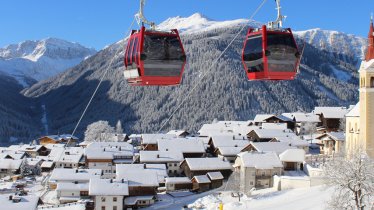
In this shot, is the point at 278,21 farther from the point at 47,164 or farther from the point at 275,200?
the point at 47,164

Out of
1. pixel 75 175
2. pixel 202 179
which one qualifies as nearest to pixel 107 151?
pixel 75 175

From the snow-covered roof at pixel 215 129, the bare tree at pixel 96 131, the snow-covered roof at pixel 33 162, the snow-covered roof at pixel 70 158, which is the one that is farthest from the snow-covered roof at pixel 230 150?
the bare tree at pixel 96 131

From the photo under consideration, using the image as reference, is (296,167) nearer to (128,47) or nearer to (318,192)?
(318,192)

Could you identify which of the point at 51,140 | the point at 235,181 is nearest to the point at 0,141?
the point at 51,140

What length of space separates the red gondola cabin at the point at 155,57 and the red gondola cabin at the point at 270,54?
94.1 inches

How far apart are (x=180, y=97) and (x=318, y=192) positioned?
13880 centimetres

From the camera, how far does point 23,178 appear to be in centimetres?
7756

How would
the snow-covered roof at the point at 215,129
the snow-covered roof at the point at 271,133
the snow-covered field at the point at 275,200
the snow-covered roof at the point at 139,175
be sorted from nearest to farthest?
the snow-covered field at the point at 275,200, the snow-covered roof at the point at 139,175, the snow-covered roof at the point at 271,133, the snow-covered roof at the point at 215,129

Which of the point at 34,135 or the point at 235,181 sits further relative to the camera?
the point at 34,135

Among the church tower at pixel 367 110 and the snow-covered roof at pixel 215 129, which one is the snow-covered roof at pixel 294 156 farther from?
the snow-covered roof at pixel 215 129

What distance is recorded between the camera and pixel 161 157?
226 feet

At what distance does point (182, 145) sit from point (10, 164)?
97.3 feet

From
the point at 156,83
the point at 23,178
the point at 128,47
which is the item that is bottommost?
the point at 23,178

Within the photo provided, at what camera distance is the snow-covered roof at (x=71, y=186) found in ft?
188
